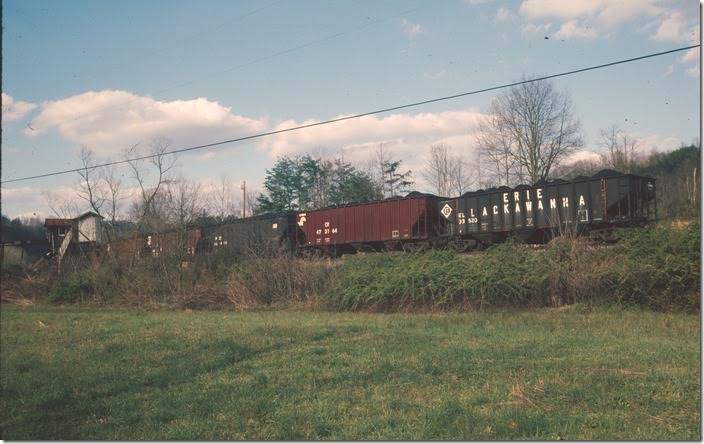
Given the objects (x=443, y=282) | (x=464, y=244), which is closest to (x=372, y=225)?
(x=464, y=244)

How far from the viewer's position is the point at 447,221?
2864cm

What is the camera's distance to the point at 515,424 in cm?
559

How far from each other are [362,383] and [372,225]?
24.1 metres

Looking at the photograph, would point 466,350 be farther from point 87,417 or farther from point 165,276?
point 165,276

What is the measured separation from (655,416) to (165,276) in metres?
20.7

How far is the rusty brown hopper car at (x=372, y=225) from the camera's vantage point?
29375 mm

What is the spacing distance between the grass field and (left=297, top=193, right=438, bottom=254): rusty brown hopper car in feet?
54.3

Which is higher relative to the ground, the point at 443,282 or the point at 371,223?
the point at 371,223

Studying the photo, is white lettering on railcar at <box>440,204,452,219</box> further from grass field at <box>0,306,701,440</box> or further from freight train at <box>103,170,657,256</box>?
grass field at <box>0,306,701,440</box>

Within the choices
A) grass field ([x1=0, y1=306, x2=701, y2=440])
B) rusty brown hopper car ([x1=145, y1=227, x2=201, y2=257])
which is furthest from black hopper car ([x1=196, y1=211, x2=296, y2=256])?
grass field ([x1=0, y1=306, x2=701, y2=440])

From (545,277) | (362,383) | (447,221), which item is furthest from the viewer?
(447,221)

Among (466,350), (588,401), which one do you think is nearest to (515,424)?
(588,401)

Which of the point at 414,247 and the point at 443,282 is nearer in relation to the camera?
the point at 443,282

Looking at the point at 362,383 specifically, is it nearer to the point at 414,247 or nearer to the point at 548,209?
the point at 414,247
